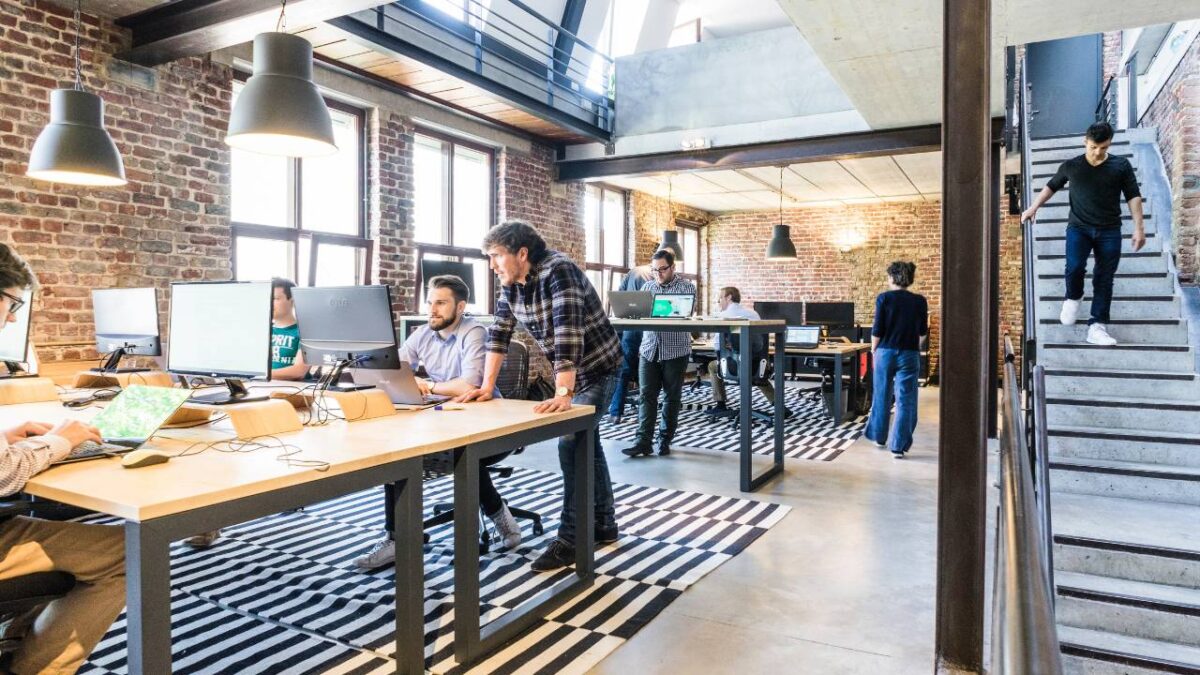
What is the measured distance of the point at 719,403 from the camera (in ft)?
24.0

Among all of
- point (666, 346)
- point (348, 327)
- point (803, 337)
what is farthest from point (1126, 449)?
point (348, 327)

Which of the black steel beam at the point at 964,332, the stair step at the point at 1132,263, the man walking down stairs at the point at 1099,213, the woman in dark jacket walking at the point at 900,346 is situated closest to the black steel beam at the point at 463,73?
the woman in dark jacket walking at the point at 900,346

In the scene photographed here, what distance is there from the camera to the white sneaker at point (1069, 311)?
16.4 ft

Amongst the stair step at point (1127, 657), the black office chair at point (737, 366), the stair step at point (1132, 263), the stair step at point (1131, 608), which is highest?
the stair step at point (1132, 263)

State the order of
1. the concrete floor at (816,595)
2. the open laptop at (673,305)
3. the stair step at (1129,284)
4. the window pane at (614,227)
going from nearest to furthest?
the concrete floor at (816,595), the stair step at (1129,284), the open laptop at (673,305), the window pane at (614,227)

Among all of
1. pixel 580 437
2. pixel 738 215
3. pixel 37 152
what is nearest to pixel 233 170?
pixel 37 152

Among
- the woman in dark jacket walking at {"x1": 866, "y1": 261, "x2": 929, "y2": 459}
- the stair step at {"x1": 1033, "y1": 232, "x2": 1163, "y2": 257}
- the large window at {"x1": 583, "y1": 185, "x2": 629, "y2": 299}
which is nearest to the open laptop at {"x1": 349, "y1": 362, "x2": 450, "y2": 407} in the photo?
the woman in dark jacket walking at {"x1": 866, "y1": 261, "x2": 929, "y2": 459}

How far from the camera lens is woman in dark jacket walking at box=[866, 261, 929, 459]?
5.37 metres

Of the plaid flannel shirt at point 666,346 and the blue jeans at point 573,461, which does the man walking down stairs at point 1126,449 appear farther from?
the plaid flannel shirt at point 666,346

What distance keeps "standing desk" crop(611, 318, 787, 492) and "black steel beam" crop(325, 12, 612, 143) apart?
2778 millimetres

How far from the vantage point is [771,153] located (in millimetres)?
7660

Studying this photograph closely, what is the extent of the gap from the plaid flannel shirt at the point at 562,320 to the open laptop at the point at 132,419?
4.32 ft

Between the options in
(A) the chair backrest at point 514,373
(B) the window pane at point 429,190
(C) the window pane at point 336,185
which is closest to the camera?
(A) the chair backrest at point 514,373

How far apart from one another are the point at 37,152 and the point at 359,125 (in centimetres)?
341
